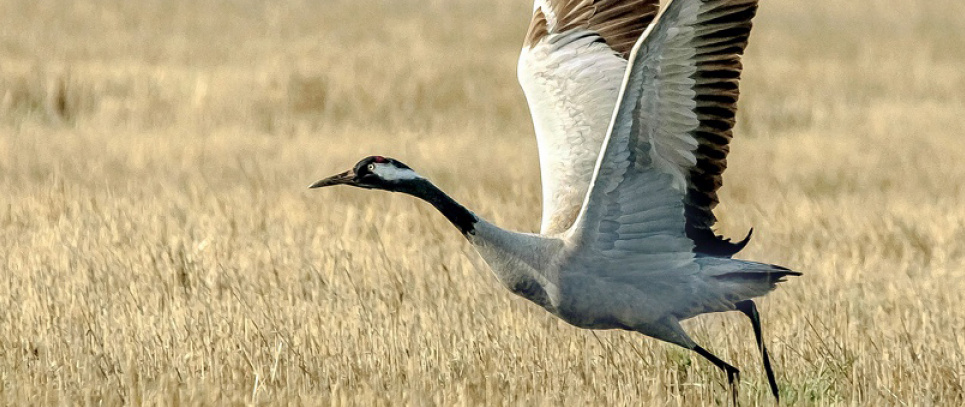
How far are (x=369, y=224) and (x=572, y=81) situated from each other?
2.89 m

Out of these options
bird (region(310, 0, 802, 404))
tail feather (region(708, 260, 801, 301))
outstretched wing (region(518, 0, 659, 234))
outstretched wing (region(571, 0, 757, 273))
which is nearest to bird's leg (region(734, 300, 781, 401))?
bird (region(310, 0, 802, 404))

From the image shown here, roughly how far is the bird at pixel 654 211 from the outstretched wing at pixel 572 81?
0.30 meters

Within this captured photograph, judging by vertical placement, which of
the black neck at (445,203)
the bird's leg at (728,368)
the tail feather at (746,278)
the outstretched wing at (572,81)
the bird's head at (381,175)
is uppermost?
the outstretched wing at (572,81)

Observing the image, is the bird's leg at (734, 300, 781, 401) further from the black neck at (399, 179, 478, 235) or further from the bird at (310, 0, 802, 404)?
the black neck at (399, 179, 478, 235)

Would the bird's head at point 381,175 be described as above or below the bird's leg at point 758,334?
above

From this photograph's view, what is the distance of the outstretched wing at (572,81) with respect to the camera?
6.31 metres

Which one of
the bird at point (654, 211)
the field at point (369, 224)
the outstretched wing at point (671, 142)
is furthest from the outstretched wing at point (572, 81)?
the field at point (369, 224)

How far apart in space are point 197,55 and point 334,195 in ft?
25.5

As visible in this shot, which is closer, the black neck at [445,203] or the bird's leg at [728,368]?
the black neck at [445,203]

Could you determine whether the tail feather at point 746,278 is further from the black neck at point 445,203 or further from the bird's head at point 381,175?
the bird's head at point 381,175

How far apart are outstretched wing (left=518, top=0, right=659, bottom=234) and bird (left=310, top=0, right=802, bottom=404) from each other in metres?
0.30

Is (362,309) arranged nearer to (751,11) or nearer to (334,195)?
(751,11)

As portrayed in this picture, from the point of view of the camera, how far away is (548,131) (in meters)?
6.55

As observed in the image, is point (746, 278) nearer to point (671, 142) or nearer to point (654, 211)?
point (654, 211)
